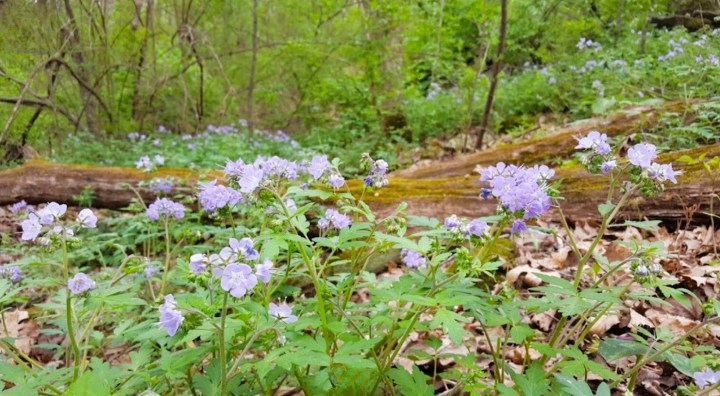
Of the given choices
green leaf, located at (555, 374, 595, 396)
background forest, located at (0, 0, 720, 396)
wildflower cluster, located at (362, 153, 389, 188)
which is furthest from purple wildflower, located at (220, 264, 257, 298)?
green leaf, located at (555, 374, 595, 396)

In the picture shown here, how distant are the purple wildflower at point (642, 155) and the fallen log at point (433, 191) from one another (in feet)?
4.35

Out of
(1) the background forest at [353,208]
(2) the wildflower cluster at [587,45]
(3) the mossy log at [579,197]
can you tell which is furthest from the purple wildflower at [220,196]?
(2) the wildflower cluster at [587,45]

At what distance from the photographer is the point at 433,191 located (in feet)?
12.8

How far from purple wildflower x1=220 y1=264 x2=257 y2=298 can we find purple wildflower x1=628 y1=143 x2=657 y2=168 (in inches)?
47.9

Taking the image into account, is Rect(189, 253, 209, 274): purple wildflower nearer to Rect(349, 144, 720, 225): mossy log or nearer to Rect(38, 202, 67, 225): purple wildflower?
Rect(38, 202, 67, 225): purple wildflower

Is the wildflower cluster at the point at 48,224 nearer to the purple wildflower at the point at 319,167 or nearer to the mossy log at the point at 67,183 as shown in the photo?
the purple wildflower at the point at 319,167

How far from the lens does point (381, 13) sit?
8641 mm

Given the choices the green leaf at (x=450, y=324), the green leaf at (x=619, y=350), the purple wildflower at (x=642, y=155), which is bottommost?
the green leaf at (x=619, y=350)

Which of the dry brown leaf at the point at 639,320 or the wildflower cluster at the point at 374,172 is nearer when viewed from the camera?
the wildflower cluster at the point at 374,172

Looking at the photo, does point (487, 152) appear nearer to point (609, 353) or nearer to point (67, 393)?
point (609, 353)

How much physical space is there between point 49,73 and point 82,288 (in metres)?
6.22

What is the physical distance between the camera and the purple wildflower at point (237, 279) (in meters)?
1.24

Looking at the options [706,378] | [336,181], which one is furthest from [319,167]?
[706,378]

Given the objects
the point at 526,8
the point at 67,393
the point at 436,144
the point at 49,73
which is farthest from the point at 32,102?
the point at 526,8
